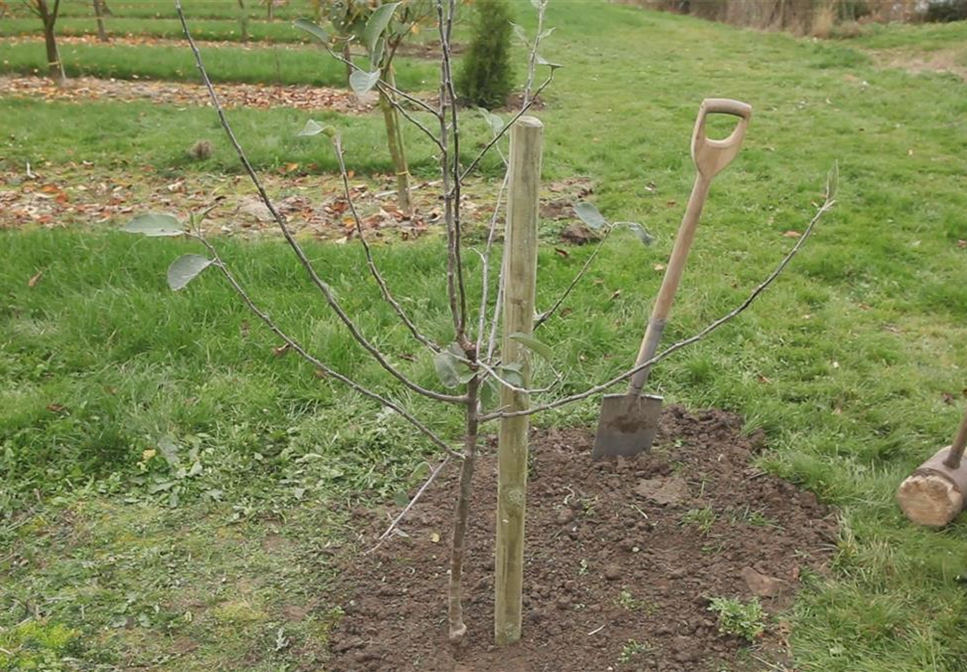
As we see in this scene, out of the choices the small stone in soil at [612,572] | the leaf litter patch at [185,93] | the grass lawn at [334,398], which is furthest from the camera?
the leaf litter patch at [185,93]

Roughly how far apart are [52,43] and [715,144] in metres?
9.09

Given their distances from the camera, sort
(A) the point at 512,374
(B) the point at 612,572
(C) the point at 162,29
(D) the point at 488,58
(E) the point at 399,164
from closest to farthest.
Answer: (A) the point at 512,374
(B) the point at 612,572
(E) the point at 399,164
(D) the point at 488,58
(C) the point at 162,29

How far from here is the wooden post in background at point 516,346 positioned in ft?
5.57

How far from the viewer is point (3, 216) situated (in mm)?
5098

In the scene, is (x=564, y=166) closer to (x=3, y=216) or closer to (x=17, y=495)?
(x=3, y=216)

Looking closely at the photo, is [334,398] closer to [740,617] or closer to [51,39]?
[740,617]

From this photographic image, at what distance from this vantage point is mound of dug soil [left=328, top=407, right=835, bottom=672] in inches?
85.0

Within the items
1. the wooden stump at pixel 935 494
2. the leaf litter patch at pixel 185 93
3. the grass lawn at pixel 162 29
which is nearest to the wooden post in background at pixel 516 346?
the wooden stump at pixel 935 494

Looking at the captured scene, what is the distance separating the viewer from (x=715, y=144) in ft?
7.93

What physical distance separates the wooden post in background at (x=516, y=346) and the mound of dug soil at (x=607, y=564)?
0.66ft

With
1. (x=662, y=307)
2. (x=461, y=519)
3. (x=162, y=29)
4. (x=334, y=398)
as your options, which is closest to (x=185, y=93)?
(x=162, y=29)

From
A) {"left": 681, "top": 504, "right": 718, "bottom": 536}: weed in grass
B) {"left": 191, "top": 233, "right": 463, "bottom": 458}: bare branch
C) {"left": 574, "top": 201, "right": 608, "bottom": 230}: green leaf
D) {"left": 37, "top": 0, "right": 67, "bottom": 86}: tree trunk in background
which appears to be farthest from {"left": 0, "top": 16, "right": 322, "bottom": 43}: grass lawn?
{"left": 574, "top": 201, "right": 608, "bottom": 230}: green leaf

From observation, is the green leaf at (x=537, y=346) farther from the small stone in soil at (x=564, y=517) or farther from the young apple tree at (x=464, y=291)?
the small stone in soil at (x=564, y=517)

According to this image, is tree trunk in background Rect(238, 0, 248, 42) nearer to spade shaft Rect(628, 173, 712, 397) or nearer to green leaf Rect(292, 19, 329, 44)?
spade shaft Rect(628, 173, 712, 397)
